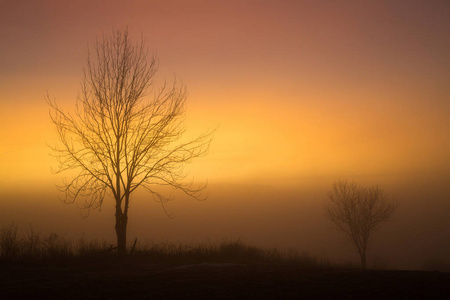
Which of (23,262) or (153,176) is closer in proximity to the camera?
(23,262)

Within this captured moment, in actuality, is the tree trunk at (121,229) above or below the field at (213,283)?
above

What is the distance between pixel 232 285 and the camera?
813cm

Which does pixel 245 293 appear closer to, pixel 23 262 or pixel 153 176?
pixel 23 262

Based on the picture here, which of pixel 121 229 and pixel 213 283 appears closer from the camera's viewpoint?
pixel 213 283

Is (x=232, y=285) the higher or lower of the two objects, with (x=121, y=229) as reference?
lower

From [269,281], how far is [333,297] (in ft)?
5.13

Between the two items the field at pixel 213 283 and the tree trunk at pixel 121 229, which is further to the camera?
the tree trunk at pixel 121 229

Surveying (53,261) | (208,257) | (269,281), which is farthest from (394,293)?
(53,261)

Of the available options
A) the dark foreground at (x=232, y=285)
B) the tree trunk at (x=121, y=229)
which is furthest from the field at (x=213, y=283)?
the tree trunk at (x=121, y=229)

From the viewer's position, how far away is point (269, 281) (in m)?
8.46

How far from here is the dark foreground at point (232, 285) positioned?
24.5 feet

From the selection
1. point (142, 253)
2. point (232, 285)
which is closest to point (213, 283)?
point (232, 285)

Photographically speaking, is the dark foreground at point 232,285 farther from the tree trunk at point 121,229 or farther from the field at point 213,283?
the tree trunk at point 121,229

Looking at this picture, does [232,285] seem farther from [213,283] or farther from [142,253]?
[142,253]
